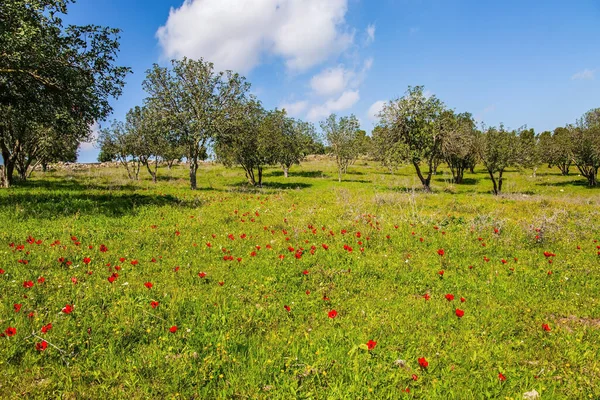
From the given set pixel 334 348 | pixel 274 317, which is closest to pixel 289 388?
pixel 334 348

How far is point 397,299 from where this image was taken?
646cm

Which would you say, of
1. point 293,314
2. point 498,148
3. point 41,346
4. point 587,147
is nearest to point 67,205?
point 41,346

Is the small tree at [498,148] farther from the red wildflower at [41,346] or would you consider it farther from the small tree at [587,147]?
the red wildflower at [41,346]

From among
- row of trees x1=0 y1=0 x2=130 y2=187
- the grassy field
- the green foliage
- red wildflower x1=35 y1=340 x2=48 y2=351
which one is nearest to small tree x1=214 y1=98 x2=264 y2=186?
the green foliage

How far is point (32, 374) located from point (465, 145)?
36.2 metres

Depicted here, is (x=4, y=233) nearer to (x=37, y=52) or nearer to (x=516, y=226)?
(x=37, y=52)

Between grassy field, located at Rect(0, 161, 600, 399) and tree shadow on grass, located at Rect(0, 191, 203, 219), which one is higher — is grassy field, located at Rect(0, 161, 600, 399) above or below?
below

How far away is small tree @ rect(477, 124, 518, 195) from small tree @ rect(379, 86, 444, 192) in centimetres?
1145

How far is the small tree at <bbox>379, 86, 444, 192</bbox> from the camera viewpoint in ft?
101

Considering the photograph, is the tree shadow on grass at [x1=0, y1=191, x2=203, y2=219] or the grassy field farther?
the tree shadow on grass at [x1=0, y1=191, x2=203, y2=219]

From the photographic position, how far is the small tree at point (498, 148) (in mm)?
38688

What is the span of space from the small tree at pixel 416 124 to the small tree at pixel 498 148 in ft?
37.6

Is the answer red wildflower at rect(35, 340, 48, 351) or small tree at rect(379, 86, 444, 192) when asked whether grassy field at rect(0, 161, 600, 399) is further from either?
small tree at rect(379, 86, 444, 192)

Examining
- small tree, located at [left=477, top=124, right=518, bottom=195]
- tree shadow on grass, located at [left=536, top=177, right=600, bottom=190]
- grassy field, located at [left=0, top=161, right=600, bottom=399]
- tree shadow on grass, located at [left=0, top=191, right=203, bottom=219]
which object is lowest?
grassy field, located at [left=0, top=161, right=600, bottom=399]
